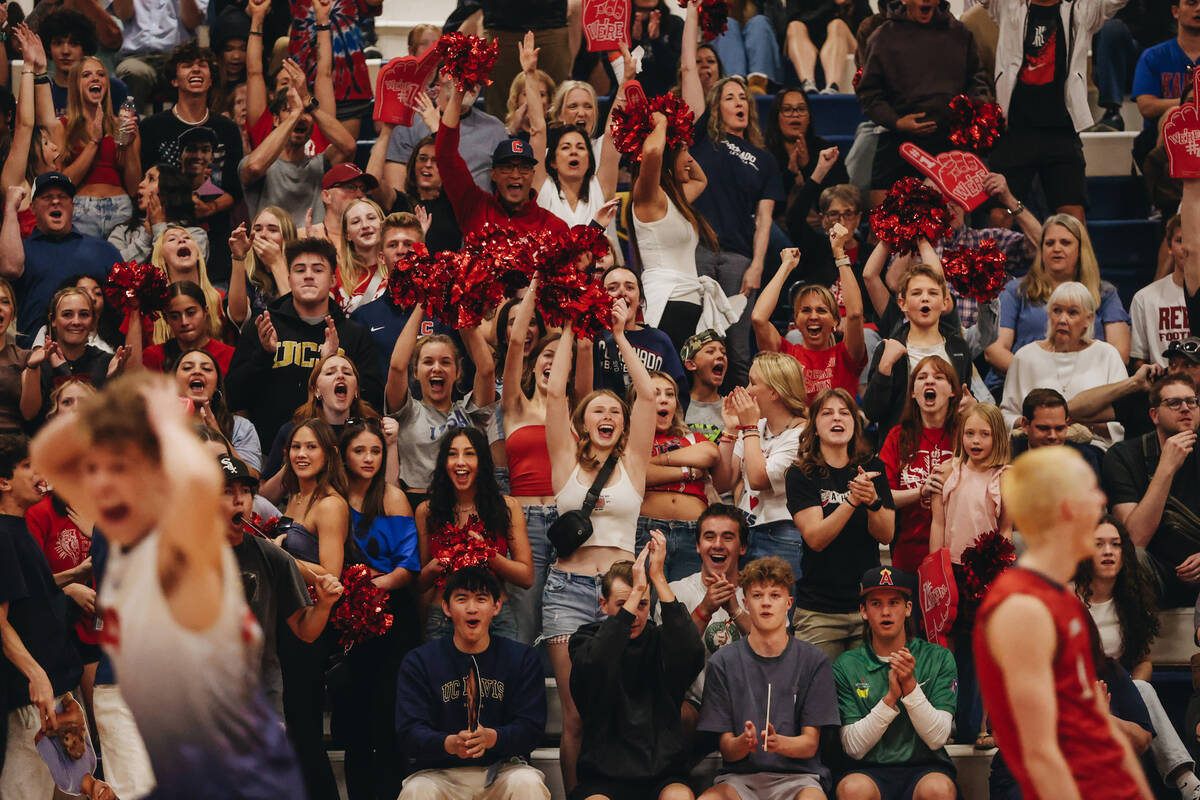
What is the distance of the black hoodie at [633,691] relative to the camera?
690 centimetres

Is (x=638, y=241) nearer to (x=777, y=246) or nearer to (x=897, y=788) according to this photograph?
(x=777, y=246)

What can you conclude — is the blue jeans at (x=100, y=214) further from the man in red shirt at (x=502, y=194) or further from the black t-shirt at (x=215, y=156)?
the man in red shirt at (x=502, y=194)

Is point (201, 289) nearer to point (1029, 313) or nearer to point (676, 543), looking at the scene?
point (676, 543)

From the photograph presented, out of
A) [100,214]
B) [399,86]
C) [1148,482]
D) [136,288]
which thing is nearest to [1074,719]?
[1148,482]

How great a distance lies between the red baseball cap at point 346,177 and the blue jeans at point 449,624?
3477 mm

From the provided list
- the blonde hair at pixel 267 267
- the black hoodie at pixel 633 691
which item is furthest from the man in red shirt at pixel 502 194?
the black hoodie at pixel 633 691

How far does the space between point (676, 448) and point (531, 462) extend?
2.57 feet

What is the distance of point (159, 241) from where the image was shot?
940 centimetres

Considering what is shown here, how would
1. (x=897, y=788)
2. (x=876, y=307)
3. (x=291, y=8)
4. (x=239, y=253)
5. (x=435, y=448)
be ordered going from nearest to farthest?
1. (x=897, y=788)
2. (x=435, y=448)
3. (x=239, y=253)
4. (x=876, y=307)
5. (x=291, y=8)

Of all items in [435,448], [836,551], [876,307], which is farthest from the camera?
[876,307]

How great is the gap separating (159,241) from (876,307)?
14.4 ft

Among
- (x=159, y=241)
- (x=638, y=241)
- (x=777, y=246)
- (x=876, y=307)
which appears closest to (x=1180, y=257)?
(x=876, y=307)

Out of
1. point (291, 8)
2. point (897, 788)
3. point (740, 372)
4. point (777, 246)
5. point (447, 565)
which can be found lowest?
point (897, 788)

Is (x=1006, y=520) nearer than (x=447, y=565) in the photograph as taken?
No
